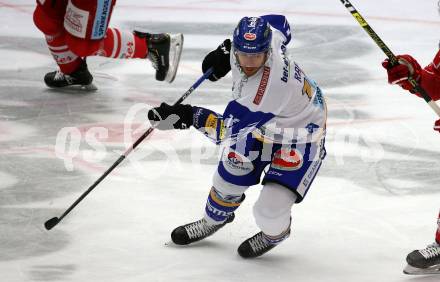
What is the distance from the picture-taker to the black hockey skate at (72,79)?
206 inches

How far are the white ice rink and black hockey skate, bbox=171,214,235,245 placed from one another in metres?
0.03

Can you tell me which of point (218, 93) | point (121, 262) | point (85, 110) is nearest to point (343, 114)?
point (218, 93)

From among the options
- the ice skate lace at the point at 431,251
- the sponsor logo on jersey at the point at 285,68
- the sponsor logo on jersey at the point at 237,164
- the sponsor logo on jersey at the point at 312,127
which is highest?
the sponsor logo on jersey at the point at 285,68

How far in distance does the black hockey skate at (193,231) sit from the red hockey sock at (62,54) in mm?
1994

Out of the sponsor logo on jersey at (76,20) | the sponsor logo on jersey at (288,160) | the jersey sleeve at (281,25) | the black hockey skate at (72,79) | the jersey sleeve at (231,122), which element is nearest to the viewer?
the jersey sleeve at (231,122)

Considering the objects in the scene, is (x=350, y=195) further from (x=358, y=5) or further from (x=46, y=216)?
(x=358, y=5)

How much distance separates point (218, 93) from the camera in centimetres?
518

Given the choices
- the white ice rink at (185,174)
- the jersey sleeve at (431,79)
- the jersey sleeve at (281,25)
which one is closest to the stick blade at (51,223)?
the white ice rink at (185,174)

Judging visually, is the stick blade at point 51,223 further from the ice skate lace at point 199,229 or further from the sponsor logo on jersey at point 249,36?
the sponsor logo on jersey at point 249,36

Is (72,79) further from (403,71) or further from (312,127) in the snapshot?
(403,71)

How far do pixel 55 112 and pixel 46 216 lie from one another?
1.38 meters

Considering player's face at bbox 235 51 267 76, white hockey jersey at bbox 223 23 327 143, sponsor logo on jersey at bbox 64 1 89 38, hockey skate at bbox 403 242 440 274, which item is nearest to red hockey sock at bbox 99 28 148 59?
sponsor logo on jersey at bbox 64 1 89 38

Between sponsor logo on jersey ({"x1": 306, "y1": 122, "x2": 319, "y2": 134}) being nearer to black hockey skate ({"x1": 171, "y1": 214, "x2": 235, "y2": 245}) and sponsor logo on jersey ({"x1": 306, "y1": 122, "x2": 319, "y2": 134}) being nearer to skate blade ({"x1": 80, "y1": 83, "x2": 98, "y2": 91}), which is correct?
black hockey skate ({"x1": 171, "y1": 214, "x2": 235, "y2": 245})

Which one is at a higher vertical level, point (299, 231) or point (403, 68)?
point (403, 68)
